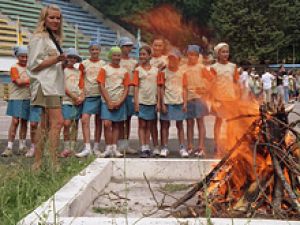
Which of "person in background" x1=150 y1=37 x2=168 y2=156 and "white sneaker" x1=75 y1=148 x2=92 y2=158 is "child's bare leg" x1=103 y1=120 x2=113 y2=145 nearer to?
"white sneaker" x1=75 y1=148 x2=92 y2=158

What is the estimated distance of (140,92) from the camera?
8828mm

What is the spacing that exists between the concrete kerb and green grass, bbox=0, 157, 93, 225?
152 millimetres

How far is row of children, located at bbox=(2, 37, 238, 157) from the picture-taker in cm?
866

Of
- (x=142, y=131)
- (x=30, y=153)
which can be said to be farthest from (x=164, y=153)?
(x=30, y=153)

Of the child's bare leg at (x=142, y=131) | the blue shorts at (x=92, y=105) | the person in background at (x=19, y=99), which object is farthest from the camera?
the person in background at (x=19, y=99)

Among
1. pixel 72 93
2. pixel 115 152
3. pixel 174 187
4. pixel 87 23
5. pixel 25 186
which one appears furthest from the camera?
pixel 87 23

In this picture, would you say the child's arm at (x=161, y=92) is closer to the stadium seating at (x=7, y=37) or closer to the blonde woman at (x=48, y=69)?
the blonde woman at (x=48, y=69)

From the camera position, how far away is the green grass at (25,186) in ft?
13.6

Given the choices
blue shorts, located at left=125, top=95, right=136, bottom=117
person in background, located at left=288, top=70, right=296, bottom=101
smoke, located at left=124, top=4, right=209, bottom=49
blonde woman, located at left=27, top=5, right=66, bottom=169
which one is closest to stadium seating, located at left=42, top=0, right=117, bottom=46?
person in background, located at left=288, top=70, right=296, bottom=101

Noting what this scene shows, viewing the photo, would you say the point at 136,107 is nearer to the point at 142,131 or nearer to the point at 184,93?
the point at 142,131

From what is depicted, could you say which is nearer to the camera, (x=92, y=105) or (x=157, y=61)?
(x=92, y=105)

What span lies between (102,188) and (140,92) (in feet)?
11.1

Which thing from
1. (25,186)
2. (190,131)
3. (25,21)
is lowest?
(25,186)

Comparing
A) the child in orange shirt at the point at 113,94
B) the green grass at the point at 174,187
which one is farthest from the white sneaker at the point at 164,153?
the green grass at the point at 174,187
